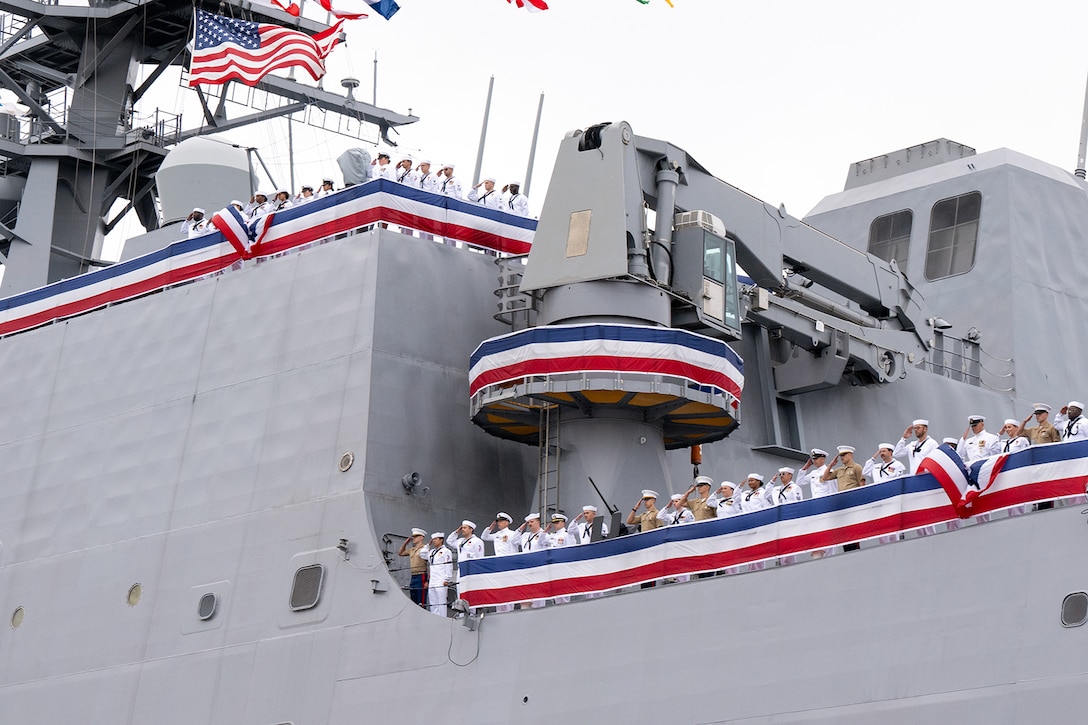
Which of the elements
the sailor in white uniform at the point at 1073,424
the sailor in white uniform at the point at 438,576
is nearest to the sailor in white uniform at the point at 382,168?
the sailor in white uniform at the point at 438,576

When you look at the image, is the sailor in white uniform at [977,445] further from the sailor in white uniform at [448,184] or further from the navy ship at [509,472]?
the sailor in white uniform at [448,184]

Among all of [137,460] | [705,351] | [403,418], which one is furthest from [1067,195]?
[137,460]

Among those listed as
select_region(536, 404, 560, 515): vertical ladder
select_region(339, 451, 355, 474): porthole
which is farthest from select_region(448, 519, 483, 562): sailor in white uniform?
select_region(339, 451, 355, 474): porthole

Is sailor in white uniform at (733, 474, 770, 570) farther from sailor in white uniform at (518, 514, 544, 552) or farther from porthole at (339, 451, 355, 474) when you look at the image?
porthole at (339, 451, 355, 474)

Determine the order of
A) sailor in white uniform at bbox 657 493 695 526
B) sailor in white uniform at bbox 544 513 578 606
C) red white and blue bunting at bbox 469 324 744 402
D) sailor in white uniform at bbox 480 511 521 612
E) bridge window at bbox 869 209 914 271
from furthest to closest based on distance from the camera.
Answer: bridge window at bbox 869 209 914 271 < red white and blue bunting at bbox 469 324 744 402 < sailor in white uniform at bbox 480 511 521 612 < sailor in white uniform at bbox 544 513 578 606 < sailor in white uniform at bbox 657 493 695 526

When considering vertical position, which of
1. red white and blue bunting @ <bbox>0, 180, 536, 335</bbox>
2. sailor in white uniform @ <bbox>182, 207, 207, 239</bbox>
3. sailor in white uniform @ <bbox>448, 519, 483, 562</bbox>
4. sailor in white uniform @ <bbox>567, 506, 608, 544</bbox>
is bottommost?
sailor in white uniform @ <bbox>448, 519, 483, 562</bbox>

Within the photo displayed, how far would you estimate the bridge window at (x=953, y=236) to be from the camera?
80.8ft

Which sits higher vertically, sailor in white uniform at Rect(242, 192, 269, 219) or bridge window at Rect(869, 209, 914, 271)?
bridge window at Rect(869, 209, 914, 271)

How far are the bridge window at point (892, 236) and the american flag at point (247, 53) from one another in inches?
348

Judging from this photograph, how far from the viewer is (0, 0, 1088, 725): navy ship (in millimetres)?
13266

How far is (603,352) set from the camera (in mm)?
16281

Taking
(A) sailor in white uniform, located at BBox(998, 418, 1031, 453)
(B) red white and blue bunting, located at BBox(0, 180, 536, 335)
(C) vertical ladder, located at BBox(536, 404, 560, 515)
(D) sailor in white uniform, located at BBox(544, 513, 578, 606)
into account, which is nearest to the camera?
(A) sailor in white uniform, located at BBox(998, 418, 1031, 453)

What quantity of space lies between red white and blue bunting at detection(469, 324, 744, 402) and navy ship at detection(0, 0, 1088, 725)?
1.5 inches

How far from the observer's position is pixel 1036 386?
2353 cm
